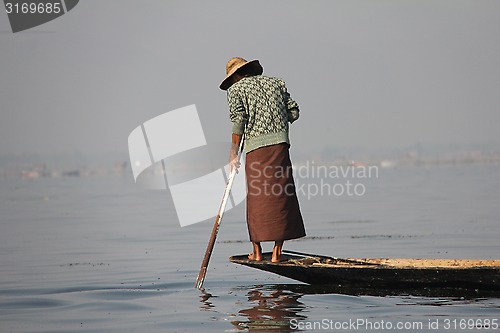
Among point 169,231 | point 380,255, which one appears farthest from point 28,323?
point 169,231

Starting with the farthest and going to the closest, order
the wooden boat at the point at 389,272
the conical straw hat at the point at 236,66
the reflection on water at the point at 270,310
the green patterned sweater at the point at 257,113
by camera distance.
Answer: the conical straw hat at the point at 236,66, the green patterned sweater at the point at 257,113, the wooden boat at the point at 389,272, the reflection on water at the point at 270,310

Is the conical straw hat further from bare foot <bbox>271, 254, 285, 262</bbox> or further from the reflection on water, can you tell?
the reflection on water

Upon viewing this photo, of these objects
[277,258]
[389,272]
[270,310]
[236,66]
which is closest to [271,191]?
[277,258]

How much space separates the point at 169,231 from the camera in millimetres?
16938

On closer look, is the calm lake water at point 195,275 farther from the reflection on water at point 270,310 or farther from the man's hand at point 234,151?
the man's hand at point 234,151

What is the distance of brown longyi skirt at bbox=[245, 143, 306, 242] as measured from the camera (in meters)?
9.11

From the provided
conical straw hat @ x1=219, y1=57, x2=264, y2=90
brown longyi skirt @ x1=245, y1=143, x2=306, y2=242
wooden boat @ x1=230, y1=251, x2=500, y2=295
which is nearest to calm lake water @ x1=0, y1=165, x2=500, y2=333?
wooden boat @ x1=230, y1=251, x2=500, y2=295

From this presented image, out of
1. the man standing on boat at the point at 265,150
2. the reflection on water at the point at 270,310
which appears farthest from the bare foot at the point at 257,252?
the reflection on water at the point at 270,310

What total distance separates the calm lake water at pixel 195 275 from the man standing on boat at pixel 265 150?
61 centimetres

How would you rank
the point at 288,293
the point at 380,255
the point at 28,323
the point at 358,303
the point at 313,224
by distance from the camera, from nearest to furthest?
the point at 28,323
the point at 358,303
the point at 288,293
the point at 380,255
the point at 313,224

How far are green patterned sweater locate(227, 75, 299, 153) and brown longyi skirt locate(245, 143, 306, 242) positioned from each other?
87mm

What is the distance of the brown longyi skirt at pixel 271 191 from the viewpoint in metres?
9.11

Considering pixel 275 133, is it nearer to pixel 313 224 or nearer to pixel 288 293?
pixel 288 293

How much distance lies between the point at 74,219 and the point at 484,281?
44.4 feet
